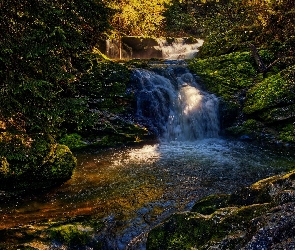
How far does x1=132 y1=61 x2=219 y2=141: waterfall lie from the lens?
1339 cm

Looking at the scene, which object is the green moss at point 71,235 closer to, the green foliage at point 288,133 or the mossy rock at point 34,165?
the mossy rock at point 34,165

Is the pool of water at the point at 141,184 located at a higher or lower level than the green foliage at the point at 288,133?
lower

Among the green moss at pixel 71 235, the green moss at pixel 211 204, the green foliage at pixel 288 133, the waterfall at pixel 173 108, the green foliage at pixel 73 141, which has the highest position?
the waterfall at pixel 173 108

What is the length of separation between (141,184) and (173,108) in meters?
6.55

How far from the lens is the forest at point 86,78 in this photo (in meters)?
6.53

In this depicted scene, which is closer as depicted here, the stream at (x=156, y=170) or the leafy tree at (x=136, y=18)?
the stream at (x=156, y=170)

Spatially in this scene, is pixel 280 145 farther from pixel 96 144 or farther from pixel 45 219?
pixel 45 219

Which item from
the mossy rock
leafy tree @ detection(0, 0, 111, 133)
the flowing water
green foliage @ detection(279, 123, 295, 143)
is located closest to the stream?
the flowing water

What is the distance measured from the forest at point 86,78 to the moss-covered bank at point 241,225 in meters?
3.57

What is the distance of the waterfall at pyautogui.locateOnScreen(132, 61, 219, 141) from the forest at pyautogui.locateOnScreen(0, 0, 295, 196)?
0.53 m

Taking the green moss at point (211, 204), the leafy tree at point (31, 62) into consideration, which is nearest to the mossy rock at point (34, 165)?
the leafy tree at point (31, 62)

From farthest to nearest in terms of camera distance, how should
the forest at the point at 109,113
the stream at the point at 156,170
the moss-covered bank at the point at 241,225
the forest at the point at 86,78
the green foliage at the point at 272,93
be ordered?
the green foliage at the point at 272,93, the forest at the point at 86,78, the stream at the point at 156,170, the forest at the point at 109,113, the moss-covered bank at the point at 241,225

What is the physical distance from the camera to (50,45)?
6516mm

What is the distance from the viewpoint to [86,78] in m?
13.6
